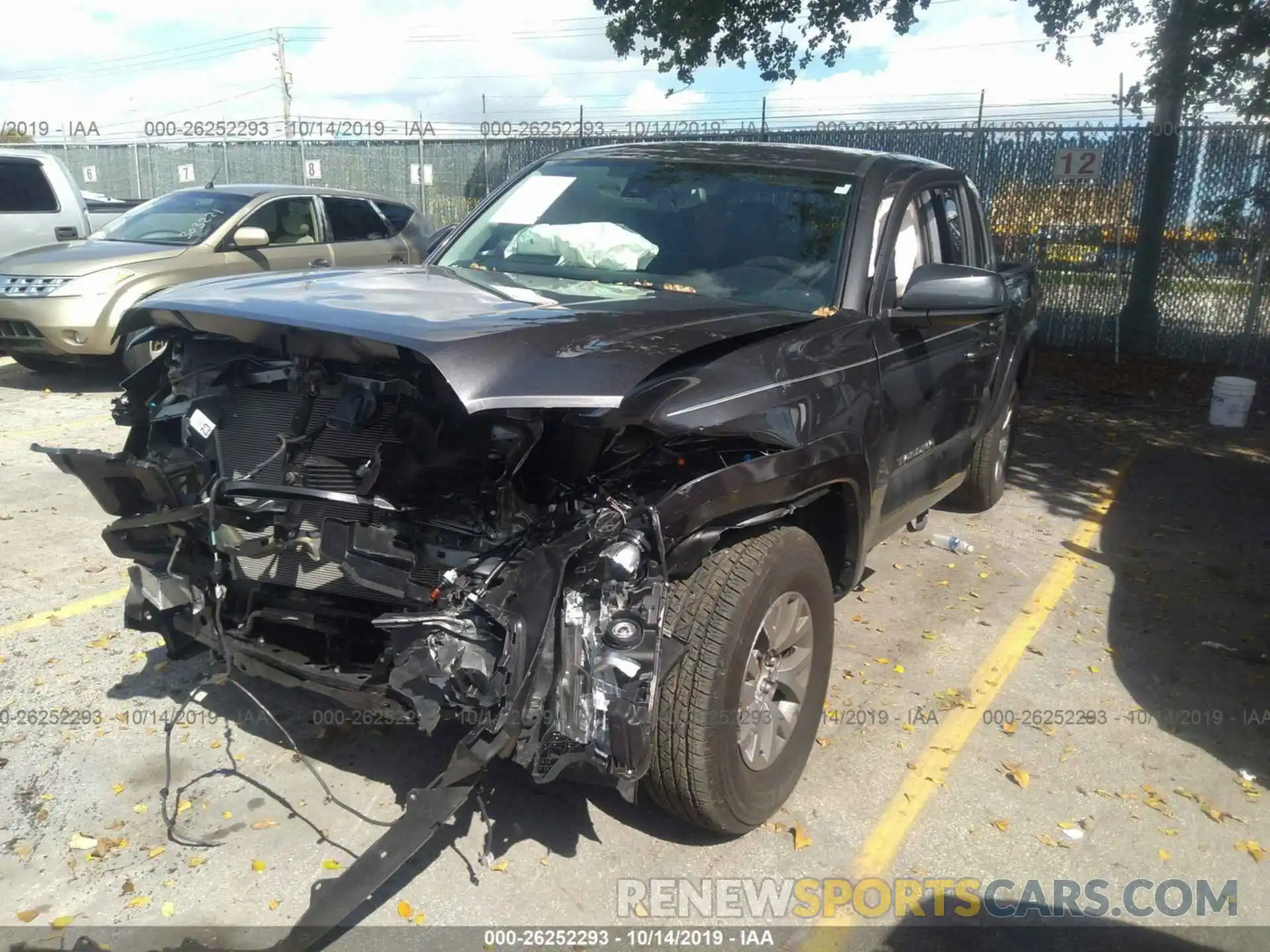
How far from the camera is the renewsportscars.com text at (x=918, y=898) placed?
295 cm

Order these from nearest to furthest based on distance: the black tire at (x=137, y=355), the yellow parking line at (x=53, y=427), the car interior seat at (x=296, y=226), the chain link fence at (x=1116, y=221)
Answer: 1. the black tire at (x=137, y=355)
2. the yellow parking line at (x=53, y=427)
3. the car interior seat at (x=296, y=226)
4. the chain link fence at (x=1116, y=221)

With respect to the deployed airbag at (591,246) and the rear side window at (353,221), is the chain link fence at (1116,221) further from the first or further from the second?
the deployed airbag at (591,246)

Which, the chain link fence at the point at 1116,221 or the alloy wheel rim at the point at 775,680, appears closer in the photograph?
the alloy wheel rim at the point at 775,680

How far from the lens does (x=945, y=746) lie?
3.84 metres

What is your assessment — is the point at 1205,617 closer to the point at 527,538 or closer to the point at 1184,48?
the point at 527,538

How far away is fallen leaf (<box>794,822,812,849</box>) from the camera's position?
3217 millimetres

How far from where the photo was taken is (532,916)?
2.84 metres

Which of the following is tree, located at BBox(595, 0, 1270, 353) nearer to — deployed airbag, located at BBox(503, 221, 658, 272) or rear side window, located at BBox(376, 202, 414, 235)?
rear side window, located at BBox(376, 202, 414, 235)

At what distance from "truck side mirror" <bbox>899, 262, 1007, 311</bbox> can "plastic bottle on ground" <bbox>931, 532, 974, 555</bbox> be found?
8.09 ft

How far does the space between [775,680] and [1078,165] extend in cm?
1101

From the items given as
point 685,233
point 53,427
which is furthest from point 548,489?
point 53,427

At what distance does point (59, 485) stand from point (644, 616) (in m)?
5.14

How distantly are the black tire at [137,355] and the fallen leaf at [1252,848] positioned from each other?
3.96m

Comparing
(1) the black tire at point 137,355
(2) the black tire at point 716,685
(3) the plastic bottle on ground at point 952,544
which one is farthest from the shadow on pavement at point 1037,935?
(3) the plastic bottle on ground at point 952,544
